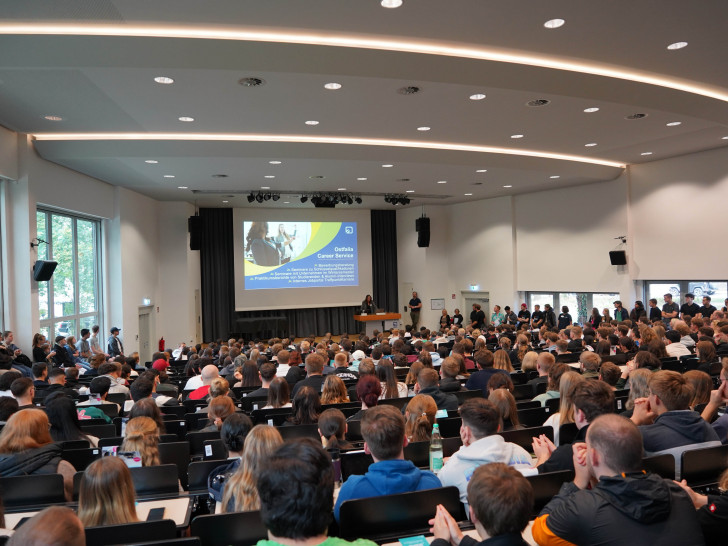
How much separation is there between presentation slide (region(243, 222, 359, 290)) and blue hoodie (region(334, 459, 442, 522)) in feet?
52.1

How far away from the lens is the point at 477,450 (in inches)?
115

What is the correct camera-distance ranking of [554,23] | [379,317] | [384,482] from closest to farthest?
1. [384,482]
2. [554,23]
3. [379,317]

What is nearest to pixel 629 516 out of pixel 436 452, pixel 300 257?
pixel 436 452

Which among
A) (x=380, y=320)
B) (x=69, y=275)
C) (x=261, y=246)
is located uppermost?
(x=261, y=246)

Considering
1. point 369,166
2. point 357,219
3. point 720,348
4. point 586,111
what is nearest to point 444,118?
point 586,111

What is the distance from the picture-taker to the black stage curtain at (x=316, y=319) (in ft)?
62.5

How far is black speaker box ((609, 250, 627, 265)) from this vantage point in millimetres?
13984

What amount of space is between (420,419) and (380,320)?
1516 centimetres

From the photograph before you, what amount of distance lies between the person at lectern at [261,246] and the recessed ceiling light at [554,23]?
13648 mm

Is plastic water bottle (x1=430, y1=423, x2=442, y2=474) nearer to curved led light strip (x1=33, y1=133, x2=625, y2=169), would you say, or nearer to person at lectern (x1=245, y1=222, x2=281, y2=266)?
curved led light strip (x1=33, y1=133, x2=625, y2=169)

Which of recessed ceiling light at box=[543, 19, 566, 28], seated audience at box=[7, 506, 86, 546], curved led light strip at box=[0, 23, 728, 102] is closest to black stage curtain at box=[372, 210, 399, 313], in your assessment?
curved led light strip at box=[0, 23, 728, 102]

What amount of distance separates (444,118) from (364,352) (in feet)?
14.0

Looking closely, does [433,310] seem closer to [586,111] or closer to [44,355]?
[586,111]

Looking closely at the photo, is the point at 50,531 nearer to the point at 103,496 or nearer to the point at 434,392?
the point at 103,496
